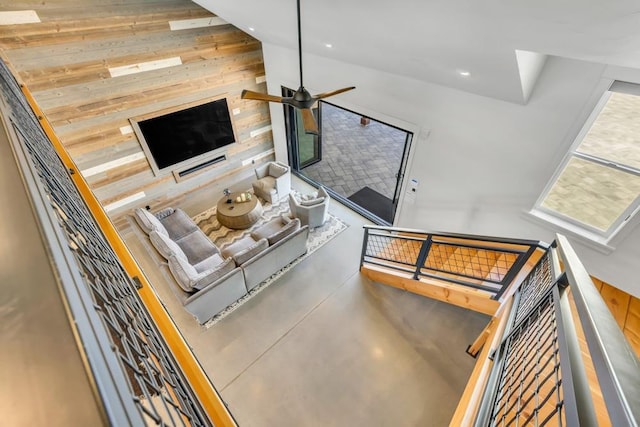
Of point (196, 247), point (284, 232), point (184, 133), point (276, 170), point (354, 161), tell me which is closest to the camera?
point (284, 232)

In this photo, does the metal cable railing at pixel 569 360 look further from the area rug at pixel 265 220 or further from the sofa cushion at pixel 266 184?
the sofa cushion at pixel 266 184

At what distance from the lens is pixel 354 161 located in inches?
283

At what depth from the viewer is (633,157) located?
9.16 feet

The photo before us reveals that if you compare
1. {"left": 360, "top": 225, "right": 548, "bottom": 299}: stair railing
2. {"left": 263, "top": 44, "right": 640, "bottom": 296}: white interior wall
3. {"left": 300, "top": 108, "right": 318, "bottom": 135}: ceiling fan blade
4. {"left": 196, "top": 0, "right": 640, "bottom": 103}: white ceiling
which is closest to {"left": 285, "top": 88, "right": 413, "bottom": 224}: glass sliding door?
{"left": 263, "top": 44, "right": 640, "bottom": 296}: white interior wall

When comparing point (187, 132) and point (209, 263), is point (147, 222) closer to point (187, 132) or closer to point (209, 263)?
point (209, 263)

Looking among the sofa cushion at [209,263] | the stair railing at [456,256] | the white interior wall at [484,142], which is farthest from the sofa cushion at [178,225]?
the white interior wall at [484,142]

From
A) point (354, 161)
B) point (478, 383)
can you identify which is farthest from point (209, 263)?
point (354, 161)

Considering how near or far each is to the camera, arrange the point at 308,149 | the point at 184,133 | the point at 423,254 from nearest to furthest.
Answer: the point at 423,254
the point at 184,133
the point at 308,149

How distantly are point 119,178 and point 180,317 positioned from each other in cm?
281

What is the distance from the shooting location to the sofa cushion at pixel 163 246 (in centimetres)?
399

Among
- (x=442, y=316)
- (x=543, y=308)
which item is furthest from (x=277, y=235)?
(x=543, y=308)

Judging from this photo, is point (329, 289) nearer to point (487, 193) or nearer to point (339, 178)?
point (487, 193)

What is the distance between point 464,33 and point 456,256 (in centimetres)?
309

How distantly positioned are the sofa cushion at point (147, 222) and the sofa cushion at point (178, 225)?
199 millimetres
